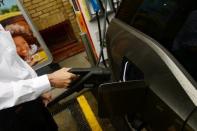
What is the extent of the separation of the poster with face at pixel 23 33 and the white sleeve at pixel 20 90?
9.28 ft

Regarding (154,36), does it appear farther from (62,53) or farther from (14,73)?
(62,53)

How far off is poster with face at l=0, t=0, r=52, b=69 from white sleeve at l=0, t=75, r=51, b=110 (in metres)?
2.83

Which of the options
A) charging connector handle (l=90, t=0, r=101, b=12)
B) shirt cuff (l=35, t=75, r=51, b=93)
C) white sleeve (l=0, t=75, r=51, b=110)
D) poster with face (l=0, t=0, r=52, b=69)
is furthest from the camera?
poster with face (l=0, t=0, r=52, b=69)

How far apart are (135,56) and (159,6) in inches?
13.7

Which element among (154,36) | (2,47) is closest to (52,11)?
(2,47)

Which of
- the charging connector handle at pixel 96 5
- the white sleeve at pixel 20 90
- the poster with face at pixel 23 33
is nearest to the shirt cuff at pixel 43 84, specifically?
the white sleeve at pixel 20 90

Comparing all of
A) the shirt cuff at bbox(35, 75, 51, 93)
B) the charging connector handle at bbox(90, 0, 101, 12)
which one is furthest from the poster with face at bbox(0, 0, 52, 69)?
the shirt cuff at bbox(35, 75, 51, 93)

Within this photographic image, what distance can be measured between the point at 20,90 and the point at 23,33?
319cm

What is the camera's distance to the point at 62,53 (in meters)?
6.61

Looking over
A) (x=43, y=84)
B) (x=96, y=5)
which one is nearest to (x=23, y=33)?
(x=96, y=5)

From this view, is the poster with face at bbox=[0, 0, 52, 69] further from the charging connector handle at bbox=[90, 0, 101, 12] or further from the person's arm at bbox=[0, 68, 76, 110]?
the person's arm at bbox=[0, 68, 76, 110]

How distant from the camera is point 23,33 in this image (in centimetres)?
492

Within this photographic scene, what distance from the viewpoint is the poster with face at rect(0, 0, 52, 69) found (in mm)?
4734

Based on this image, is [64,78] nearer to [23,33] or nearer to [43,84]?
[43,84]
